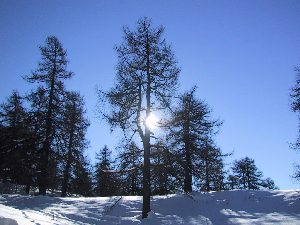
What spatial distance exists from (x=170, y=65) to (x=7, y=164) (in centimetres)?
1563

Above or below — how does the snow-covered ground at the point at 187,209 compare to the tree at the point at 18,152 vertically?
below

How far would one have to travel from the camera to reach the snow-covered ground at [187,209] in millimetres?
15242

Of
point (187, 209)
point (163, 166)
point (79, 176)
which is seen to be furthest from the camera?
point (79, 176)

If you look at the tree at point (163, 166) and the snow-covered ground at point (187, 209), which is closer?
the snow-covered ground at point (187, 209)

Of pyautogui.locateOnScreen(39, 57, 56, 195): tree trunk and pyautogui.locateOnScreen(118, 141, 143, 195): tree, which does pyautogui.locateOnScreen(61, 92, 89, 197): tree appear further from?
pyautogui.locateOnScreen(118, 141, 143, 195): tree

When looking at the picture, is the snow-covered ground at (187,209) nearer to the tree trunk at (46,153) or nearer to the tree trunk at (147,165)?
the tree trunk at (147,165)

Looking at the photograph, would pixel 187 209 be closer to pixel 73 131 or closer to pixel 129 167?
pixel 129 167

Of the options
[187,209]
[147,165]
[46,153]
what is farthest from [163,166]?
[46,153]

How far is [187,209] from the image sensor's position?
1792 centimetres

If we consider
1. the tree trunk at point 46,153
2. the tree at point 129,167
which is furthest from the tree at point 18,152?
the tree at point 129,167

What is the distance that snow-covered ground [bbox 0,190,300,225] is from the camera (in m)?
15.2

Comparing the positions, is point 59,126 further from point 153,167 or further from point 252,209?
point 252,209

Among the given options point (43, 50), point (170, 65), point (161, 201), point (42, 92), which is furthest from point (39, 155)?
point (170, 65)

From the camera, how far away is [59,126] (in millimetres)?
26906
